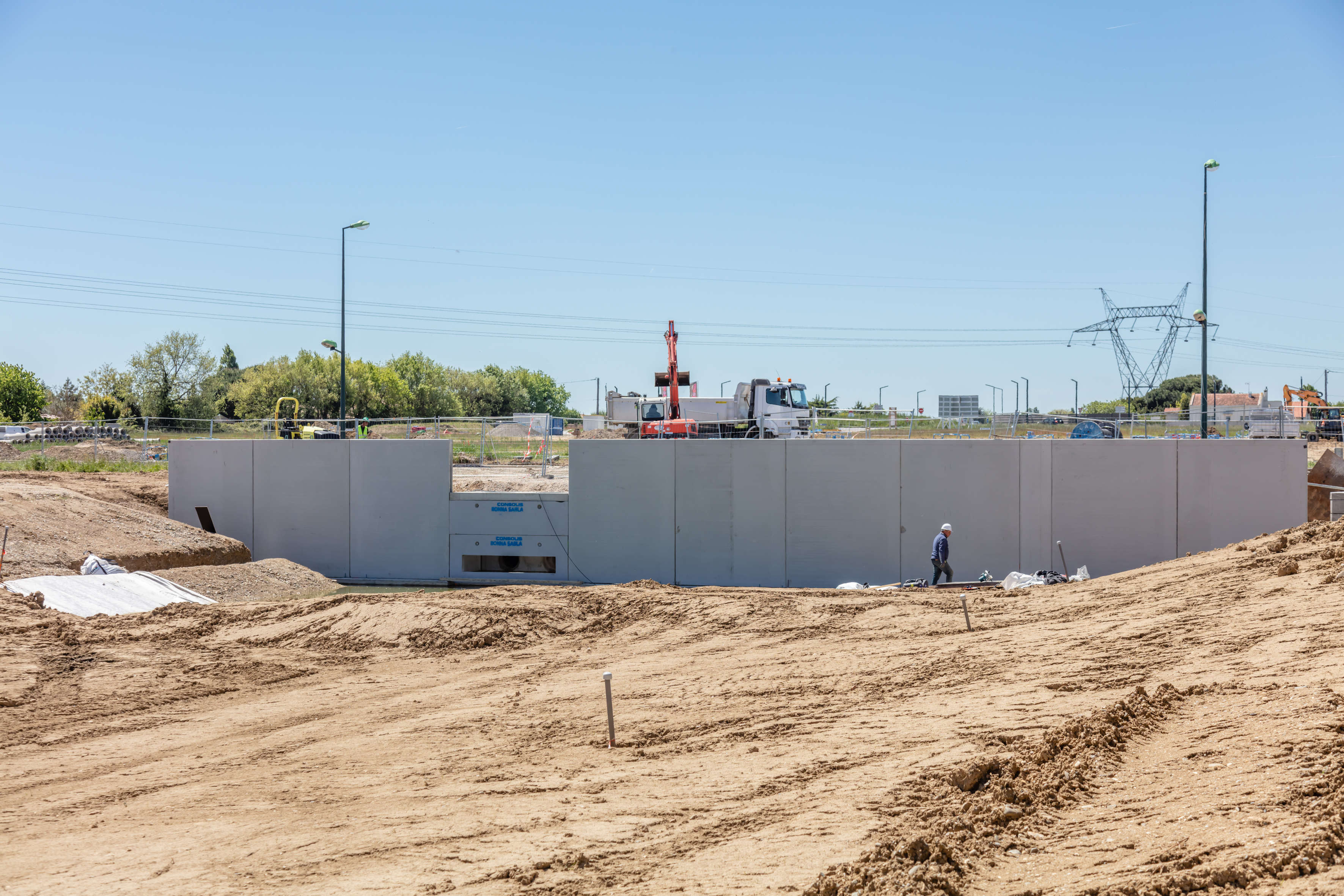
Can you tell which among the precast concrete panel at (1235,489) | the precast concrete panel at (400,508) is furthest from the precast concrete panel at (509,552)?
the precast concrete panel at (1235,489)

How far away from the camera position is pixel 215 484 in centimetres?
2642

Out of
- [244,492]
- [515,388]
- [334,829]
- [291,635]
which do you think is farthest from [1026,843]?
[515,388]

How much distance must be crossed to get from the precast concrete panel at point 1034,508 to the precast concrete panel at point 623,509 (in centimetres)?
828

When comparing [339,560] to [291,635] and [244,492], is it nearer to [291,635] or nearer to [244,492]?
[244,492]

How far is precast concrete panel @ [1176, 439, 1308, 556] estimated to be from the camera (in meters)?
20.6

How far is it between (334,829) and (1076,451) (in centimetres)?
1922

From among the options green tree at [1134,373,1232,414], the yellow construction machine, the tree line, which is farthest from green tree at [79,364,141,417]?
green tree at [1134,373,1232,414]

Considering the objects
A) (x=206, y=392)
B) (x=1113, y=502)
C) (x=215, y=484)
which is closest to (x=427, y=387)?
(x=206, y=392)

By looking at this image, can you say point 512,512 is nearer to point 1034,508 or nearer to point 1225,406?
point 1034,508

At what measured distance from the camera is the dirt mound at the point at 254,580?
821 inches

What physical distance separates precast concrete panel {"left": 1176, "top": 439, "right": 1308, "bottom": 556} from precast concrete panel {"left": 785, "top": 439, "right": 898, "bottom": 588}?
596 cm

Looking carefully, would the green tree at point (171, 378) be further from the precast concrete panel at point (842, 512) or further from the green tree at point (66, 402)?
the precast concrete panel at point (842, 512)

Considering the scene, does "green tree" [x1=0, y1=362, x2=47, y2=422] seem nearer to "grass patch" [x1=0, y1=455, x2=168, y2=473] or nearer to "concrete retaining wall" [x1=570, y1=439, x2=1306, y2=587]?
"grass patch" [x1=0, y1=455, x2=168, y2=473]

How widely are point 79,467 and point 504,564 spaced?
17509 mm
